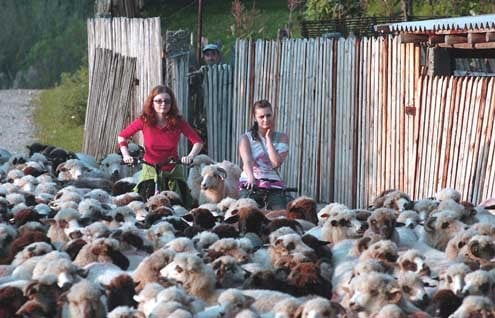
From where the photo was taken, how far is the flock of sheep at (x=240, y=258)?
35.5ft

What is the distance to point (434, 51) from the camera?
17359 millimetres

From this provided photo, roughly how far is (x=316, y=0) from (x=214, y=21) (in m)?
14.8

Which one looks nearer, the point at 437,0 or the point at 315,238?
the point at 315,238

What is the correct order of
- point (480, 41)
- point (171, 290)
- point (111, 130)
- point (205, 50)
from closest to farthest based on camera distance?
point (171, 290), point (480, 41), point (205, 50), point (111, 130)

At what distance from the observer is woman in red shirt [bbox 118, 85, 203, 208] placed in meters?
16.7

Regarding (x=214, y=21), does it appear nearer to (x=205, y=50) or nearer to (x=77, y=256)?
(x=205, y=50)

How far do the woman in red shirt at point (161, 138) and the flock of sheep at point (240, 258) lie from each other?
26.9 inches

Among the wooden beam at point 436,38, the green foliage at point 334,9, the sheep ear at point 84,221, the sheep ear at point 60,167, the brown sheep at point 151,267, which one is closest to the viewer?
the brown sheep at point 151,267

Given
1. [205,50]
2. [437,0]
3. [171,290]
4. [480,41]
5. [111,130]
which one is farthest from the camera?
[437,0]

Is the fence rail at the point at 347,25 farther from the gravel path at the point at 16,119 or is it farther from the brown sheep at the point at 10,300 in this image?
the brown sheep at the point at 10,300

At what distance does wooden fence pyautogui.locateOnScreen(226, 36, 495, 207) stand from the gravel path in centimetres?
789

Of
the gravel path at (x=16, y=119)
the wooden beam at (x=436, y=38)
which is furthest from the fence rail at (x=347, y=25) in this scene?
the wooden beam at (x=436, y=38)

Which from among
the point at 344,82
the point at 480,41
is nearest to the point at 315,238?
the point at 480,41

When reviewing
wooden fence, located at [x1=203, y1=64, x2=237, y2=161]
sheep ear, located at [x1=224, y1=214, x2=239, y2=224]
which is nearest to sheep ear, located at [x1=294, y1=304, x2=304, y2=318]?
sheep ear, located at [x1=224, y1=214, x2=239, y2=224]
